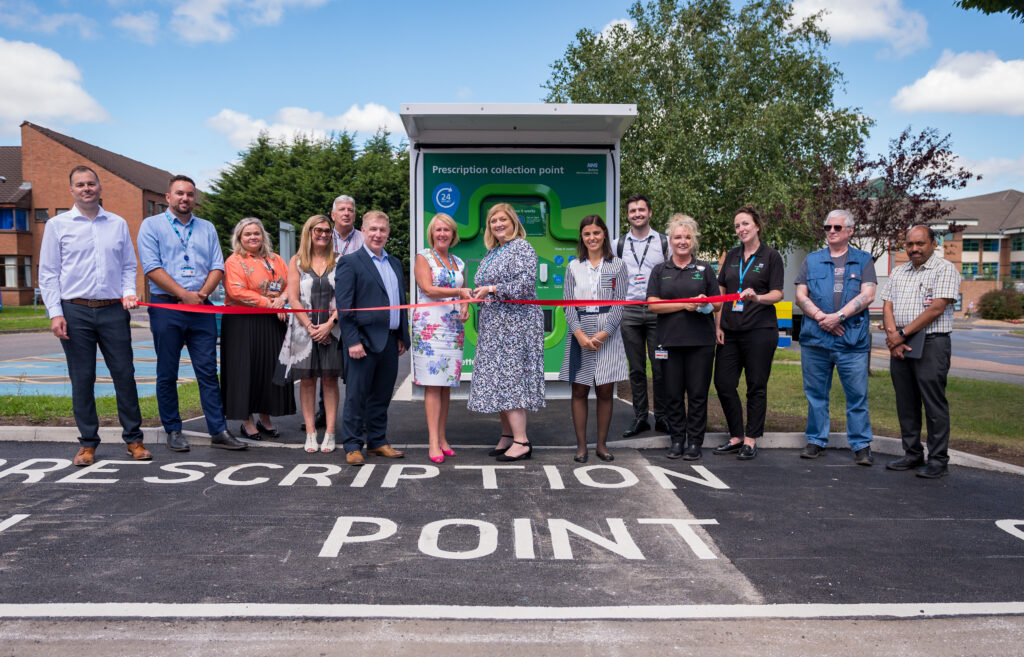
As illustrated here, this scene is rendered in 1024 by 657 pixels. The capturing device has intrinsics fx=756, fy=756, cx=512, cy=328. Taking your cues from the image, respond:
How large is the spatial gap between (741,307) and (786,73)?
25655 millimetres

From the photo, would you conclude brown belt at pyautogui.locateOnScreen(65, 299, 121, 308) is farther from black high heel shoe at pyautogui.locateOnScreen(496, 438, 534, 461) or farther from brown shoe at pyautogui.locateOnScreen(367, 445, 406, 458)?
black high heel shoe at pyautogui.locateOnScreen(496, 438, 534, 461)

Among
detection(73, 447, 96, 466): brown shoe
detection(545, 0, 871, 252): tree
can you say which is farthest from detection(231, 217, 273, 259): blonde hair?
detection(545, 0, 871, 252): tree

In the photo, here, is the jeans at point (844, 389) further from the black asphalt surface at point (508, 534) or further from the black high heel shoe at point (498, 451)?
the black high heel shoe at point (498, 451)

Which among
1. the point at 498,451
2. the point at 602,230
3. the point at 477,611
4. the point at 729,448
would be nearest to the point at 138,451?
the point at 498,451

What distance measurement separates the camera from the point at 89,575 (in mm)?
3459

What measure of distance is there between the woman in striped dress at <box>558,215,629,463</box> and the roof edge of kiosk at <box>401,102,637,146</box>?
196 centimetres

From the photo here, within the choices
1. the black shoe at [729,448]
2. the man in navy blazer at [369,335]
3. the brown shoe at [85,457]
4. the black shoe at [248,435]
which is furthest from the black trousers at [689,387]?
the brown shoe at [85,457]

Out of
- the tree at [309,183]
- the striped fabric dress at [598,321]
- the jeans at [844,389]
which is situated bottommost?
the jeans at [844,389]

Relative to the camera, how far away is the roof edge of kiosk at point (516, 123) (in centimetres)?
726

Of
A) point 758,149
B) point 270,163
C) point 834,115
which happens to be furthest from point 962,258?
point 270,163

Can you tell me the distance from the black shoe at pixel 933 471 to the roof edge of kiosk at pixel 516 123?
3944 millimetres

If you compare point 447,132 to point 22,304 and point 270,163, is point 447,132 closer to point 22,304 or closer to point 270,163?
point 270,163

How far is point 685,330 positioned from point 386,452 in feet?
8.26

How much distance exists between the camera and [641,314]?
6816mm
